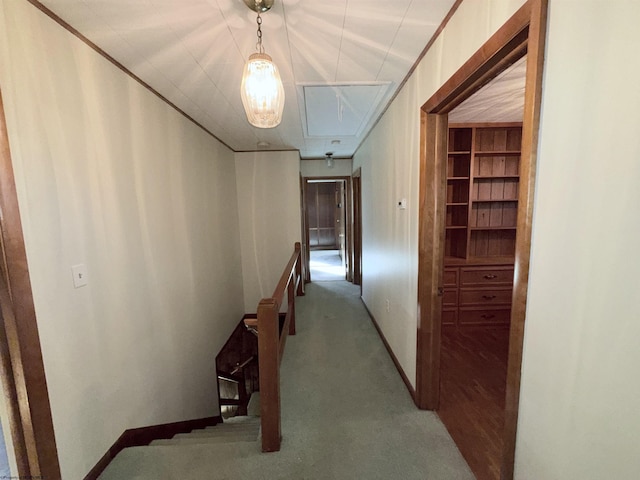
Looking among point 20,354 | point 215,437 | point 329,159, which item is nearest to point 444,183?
point 20,354

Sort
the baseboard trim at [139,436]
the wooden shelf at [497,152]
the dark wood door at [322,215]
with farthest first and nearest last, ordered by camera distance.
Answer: the dark wood door at [322,215] < the wooden shelf at [497,152] < the baseboard trim at [139,436]

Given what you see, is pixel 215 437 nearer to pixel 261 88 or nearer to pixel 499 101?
pixel 261 88

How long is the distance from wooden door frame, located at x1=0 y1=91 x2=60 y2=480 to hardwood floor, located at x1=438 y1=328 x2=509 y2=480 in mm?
2070

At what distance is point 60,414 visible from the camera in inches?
48.0

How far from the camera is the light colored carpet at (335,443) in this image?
139 centimetres

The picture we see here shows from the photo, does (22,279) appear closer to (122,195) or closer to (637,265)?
(122,195)

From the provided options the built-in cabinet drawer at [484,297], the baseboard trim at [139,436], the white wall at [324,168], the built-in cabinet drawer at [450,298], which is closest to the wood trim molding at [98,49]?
the baseboard trim at [139,436]

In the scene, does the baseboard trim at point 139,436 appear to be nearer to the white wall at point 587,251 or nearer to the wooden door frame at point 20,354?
the wooden door frame at point 20,354

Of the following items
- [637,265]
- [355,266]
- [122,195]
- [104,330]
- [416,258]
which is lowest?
[355,266]

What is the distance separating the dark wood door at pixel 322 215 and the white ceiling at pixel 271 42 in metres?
6.74

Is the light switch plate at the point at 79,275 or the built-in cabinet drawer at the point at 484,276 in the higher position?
the light switch plate at the point at 79,275

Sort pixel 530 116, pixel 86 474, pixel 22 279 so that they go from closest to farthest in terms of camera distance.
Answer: pixel 530 116
pixel 22 279
pixel 86 474

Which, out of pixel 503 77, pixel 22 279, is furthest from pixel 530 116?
pixel 22 279

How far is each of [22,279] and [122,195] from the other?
0.76 meters
